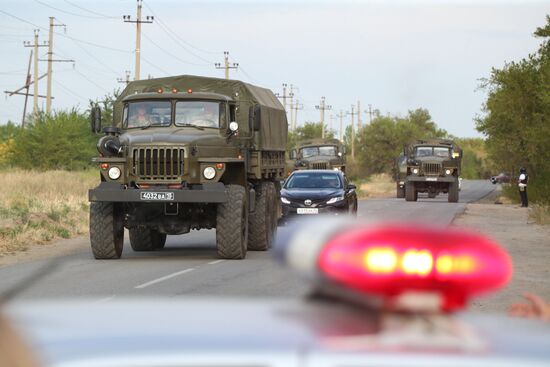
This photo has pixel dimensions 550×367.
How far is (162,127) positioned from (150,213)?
1500mm

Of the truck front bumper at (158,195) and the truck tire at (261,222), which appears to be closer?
the truck front bumper at (158,195)

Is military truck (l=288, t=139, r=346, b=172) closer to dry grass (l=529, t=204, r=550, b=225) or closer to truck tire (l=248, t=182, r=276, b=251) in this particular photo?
dry grass (l=529, t=204, r=550, b=225)

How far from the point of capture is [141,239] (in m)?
22.6

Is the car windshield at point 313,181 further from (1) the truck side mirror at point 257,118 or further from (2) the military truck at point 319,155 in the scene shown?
(2) the military truck at point 319,155

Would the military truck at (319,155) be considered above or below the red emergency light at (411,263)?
above

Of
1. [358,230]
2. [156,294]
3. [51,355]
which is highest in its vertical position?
[358,230]

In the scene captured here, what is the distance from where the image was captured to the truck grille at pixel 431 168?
56.2 meters

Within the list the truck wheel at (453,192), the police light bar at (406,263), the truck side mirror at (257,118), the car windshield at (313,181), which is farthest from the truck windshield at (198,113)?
the truck wheel at (453,192)

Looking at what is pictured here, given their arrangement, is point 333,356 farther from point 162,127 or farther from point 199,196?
point 162,127

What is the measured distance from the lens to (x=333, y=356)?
76.3 inches

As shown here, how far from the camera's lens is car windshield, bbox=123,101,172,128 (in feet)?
68.1

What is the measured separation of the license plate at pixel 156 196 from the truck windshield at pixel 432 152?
1515 inches

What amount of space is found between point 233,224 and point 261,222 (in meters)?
2.02

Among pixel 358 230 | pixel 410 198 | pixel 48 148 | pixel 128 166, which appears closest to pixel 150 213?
pixel 128 166
